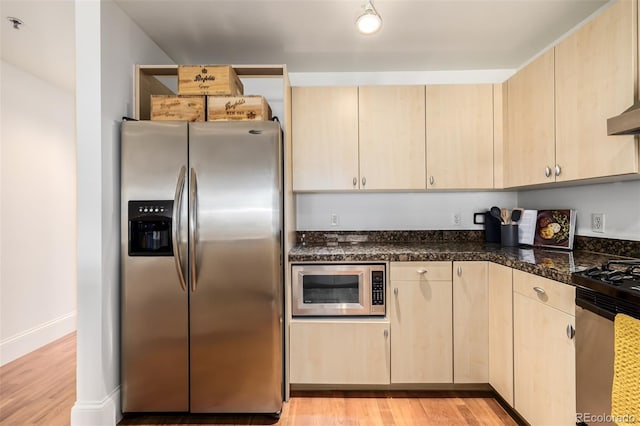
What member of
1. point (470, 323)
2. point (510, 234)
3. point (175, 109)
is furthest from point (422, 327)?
point (175, 109)

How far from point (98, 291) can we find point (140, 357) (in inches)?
18.0

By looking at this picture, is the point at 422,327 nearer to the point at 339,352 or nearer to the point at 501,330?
the point at 501,330

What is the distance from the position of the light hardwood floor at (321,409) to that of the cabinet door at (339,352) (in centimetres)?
12

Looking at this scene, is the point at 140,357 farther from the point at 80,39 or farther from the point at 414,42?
the point at 414,42

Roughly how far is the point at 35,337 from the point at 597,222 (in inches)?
174

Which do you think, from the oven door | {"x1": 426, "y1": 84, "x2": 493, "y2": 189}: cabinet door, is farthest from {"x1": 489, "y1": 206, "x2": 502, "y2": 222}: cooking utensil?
the oven door

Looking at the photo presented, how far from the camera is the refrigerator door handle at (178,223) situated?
1947mm

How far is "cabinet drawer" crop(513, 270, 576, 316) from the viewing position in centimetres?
148

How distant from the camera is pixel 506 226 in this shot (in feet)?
8.50

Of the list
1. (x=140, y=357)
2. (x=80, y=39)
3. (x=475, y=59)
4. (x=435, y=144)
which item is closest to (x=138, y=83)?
(x=80, y=39)

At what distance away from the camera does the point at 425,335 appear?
2223 mm

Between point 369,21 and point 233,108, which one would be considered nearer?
point 369,21

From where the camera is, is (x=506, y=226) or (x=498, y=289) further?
(x=506, y=226)

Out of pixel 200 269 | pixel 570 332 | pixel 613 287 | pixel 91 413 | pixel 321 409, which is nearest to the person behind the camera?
pixel 613 287
